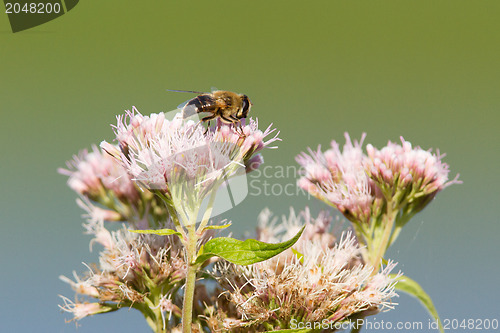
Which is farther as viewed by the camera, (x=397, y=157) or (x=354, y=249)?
(x=397, y=157)

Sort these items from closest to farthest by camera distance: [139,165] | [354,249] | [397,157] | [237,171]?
[139,165], [237,171], [354,249], [397,157]

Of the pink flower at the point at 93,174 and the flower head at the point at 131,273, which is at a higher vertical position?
the pink flower at the point at 93,174

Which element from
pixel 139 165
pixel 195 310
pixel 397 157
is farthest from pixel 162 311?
pixel 397 157

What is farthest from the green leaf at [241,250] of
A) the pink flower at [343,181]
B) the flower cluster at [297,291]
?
the pink flower at [343,181]

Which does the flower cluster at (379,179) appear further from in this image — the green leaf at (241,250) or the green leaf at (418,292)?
the green leaf at (241,250)

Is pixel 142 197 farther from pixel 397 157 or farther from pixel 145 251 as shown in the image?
pixel 397 157

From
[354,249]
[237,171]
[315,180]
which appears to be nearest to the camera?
[237,171]
